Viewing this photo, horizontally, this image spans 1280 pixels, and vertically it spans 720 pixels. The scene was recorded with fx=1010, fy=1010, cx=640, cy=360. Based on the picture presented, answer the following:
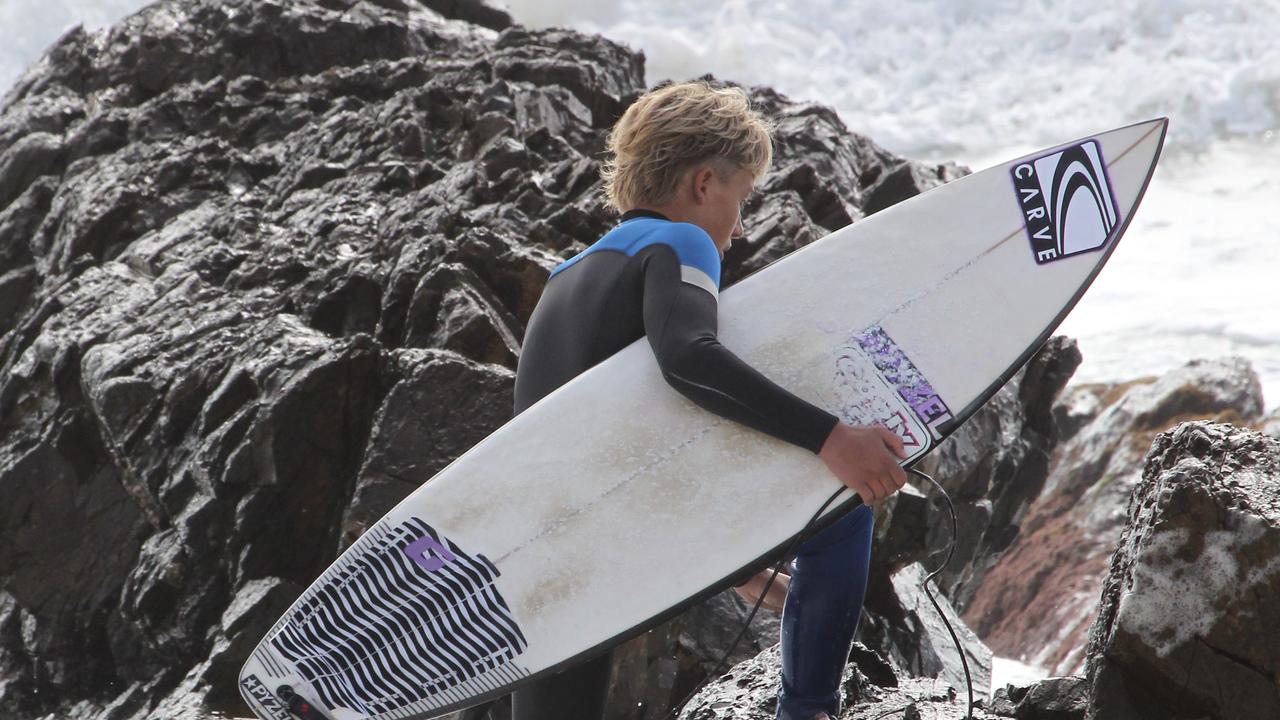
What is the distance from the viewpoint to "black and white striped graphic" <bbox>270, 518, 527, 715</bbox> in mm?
3414

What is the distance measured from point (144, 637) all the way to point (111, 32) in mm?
Answer: 17591

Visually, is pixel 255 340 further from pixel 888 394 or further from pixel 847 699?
pixel 888 394

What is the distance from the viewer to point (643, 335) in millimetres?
3242

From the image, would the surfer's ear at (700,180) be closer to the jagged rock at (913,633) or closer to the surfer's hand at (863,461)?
the surfer's hand at (863,461)

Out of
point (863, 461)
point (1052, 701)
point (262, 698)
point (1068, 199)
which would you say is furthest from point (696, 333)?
point (262, 698)

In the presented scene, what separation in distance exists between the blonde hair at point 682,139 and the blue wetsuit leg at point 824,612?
1.19 metres

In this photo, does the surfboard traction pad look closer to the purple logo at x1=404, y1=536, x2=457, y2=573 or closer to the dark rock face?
the purple logo at x1=404, y1=536, x2=457, y2=573

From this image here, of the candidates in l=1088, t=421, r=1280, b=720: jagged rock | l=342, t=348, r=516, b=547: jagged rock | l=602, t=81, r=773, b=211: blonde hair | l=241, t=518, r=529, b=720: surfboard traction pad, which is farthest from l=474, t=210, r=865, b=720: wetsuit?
l=342, t=348, r=516, b=547: jagged rock

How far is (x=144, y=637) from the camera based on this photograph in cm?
745

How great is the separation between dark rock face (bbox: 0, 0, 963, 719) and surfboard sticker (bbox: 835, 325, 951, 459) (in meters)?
2.43

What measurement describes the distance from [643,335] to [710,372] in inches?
18.0

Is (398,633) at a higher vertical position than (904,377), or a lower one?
lower

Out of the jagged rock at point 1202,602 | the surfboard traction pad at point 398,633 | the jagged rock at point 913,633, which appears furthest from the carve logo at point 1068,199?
the surfboard traction pad at point 398,633

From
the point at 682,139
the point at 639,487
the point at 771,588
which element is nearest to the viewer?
the point at 682,139
